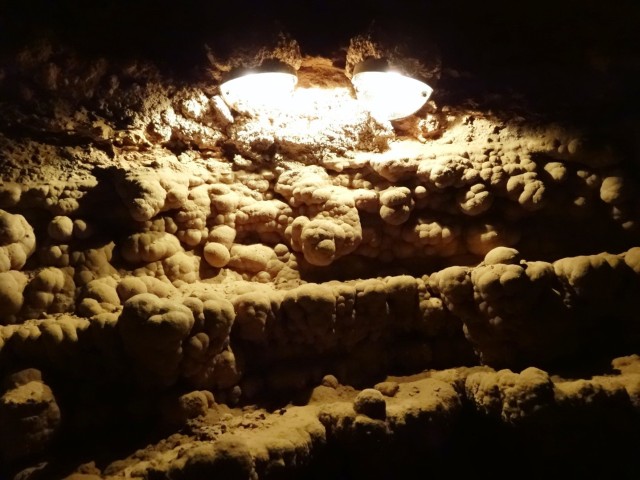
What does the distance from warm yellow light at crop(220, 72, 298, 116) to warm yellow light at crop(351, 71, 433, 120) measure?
0.59m

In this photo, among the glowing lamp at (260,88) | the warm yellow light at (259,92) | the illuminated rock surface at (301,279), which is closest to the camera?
the illuminated rock surface at (301,279)

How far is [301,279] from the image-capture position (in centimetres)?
439

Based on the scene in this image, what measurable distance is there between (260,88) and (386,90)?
1.09 meters

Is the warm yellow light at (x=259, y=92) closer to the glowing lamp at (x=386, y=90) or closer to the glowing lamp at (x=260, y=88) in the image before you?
the glowing lamp at (x=260, y=88)

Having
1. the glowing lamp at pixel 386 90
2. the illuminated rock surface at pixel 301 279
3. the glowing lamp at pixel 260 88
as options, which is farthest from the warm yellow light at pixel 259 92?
the glowing lamp at pixel 386 90

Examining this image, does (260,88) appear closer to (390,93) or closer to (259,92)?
(259,92)

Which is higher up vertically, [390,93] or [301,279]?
[390,93]

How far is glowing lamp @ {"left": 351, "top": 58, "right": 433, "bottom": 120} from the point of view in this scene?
4156 millimetres

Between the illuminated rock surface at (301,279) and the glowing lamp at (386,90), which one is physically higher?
the glowing lamp at (386,90)

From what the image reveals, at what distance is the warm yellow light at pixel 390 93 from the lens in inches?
171

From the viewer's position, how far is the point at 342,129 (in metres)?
4.90

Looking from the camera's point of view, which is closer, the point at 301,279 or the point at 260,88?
the point at 301,279

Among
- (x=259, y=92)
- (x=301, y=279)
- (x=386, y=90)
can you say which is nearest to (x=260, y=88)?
(x=259, y=92)

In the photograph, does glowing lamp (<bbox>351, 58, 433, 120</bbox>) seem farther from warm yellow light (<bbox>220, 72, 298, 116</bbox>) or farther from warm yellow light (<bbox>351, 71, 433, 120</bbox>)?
warm yellow light (<bbox>220, 72, 298, 116</bbox>)
